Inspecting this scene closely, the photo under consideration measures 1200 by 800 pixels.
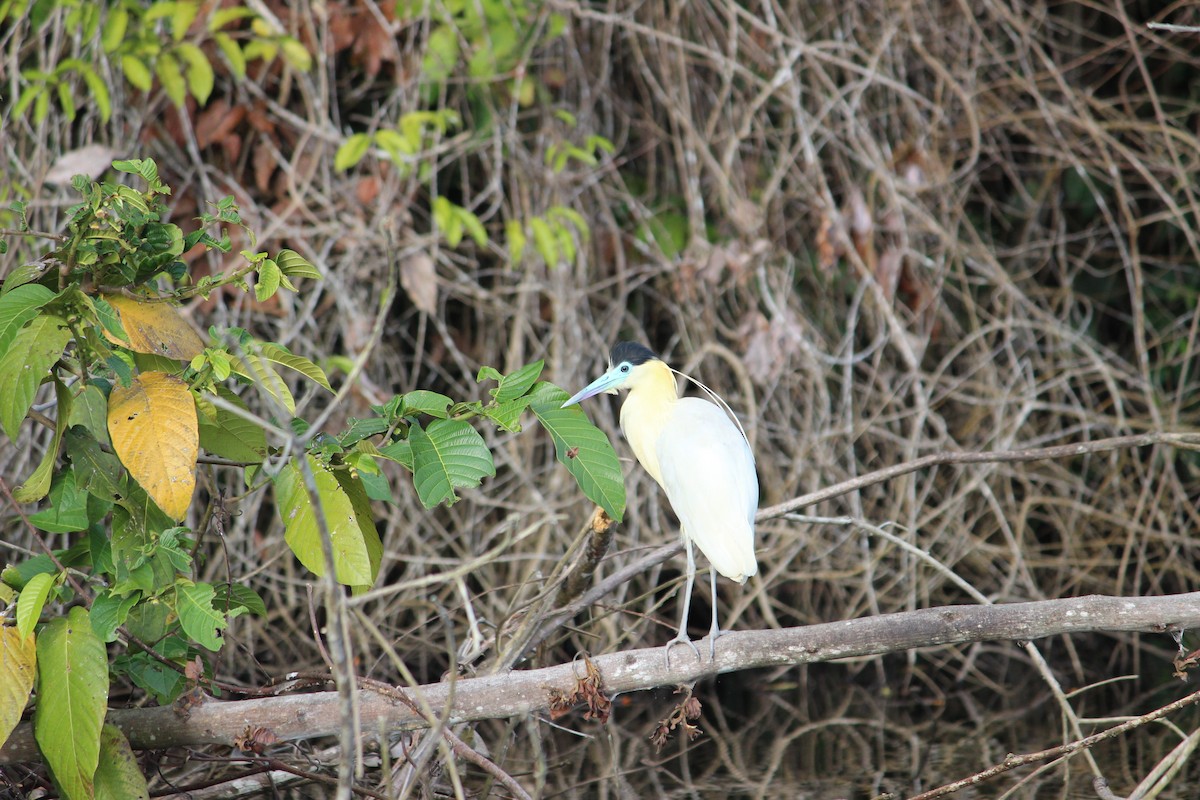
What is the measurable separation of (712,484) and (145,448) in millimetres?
906

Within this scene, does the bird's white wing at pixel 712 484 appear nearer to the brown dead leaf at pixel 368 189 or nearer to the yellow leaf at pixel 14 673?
the yellow leaf at pixel 14 673

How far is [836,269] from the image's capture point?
349cm

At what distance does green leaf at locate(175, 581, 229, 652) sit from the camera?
1406 mm

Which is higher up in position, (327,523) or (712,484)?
(327,523)

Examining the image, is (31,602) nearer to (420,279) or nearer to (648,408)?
(648,408)

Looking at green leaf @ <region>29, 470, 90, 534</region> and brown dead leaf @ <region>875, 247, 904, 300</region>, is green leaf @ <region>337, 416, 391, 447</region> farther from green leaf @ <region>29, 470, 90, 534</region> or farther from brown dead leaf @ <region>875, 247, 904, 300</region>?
brown dead leaf @ <region>875, 247, 904, 300</region>

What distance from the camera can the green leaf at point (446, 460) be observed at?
1.42 m

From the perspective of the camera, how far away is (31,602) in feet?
4.60

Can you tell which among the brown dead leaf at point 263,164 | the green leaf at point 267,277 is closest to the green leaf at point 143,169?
the green leaf at point 267,277

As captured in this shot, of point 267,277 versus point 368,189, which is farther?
point 368,189

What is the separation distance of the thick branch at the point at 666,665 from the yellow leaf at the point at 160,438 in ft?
1.16

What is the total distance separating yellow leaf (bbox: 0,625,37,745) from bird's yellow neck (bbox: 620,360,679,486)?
3.49 ft

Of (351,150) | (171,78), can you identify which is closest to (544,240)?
(351,150)

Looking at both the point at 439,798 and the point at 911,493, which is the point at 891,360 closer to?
the point at 911,493
